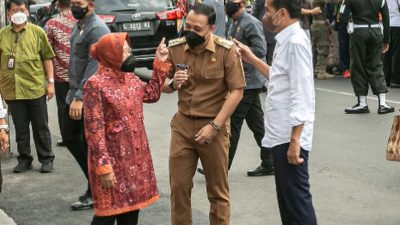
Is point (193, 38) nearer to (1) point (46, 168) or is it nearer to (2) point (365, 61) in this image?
(1) point (46, 168)

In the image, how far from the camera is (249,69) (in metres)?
8.42

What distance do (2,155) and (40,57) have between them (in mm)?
1388

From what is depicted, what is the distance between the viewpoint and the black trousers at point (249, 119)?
823 centimetres

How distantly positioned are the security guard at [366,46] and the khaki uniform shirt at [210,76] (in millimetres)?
6369

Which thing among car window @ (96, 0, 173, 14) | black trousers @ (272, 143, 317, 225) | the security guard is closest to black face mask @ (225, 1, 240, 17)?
black trousers @ (272, 143, 317, 225)

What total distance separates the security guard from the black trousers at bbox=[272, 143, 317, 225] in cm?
717

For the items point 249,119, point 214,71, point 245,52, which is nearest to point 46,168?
point 249,119

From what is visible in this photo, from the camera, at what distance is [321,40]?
1673 cm

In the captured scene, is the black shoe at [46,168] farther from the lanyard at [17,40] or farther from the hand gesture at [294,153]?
the hand gesture at [294,153]

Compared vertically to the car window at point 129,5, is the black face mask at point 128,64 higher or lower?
higher

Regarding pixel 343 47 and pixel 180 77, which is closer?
pixel 180 77

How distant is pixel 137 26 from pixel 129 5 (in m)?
0.47

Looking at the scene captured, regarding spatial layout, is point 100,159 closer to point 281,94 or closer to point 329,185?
point 281,94

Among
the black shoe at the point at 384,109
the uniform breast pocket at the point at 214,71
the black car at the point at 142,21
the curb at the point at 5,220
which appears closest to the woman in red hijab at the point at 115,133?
the uniform breast pocket at the point at 214,71
